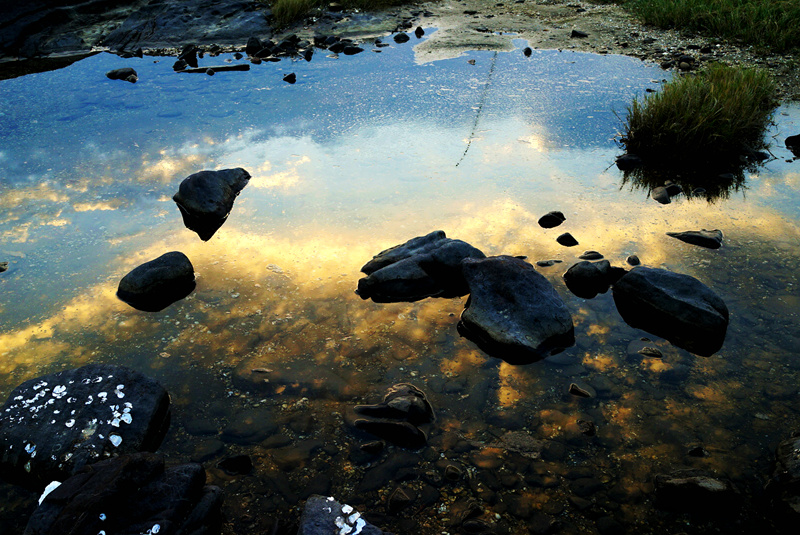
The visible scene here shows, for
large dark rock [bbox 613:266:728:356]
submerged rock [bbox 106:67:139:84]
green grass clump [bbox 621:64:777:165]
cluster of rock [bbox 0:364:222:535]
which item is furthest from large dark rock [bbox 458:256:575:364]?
submerged rock [bbox 106:67:139:84]

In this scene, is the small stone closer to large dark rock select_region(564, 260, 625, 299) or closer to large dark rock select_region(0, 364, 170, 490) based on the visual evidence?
large dark rock select_region(564, 260, 625, 299)

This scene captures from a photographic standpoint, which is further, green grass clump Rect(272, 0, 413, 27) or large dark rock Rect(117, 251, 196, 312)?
green grass clump Rect(272, 0, 413, 27)

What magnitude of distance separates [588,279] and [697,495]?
171 cm

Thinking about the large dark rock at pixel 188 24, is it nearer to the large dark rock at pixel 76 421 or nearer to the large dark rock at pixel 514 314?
the large dark rock at pixel 514 314

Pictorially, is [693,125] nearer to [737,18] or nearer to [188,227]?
[188,227]

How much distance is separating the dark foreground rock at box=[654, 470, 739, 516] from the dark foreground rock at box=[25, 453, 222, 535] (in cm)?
193

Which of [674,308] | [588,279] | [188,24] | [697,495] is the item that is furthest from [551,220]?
[188,24]

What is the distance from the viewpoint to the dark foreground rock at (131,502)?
6.48 ft

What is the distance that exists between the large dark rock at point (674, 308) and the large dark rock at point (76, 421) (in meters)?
2.88

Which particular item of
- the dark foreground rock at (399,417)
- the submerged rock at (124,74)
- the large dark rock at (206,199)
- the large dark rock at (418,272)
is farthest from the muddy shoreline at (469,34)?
the dark foreground rock at (399,417)

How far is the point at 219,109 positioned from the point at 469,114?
3.19 m

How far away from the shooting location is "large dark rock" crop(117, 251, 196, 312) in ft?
12.5

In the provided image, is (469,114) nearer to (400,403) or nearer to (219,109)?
(219,109)

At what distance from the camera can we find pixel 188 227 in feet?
15.6
